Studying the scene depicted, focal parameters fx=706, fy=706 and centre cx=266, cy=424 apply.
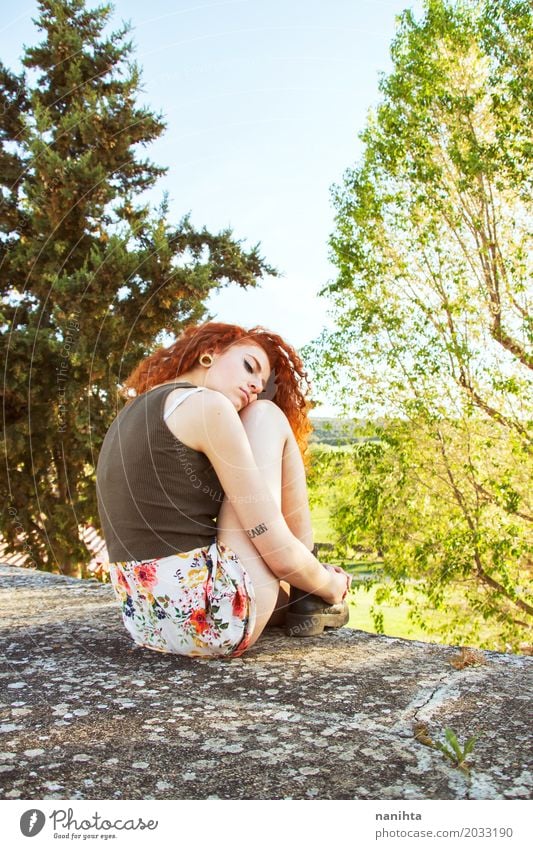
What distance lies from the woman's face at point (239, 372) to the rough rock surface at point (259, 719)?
2.55ft

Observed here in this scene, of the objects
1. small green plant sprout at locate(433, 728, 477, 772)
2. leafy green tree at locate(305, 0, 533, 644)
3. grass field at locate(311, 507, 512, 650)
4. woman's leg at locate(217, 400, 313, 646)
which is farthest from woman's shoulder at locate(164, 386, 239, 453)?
leafy green tree at locate(305, 0, 533, 644)

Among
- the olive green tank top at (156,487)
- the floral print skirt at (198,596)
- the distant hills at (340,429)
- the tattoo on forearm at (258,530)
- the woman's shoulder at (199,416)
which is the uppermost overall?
the distant hills at (340,429)

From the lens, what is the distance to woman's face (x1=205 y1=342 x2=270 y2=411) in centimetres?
212

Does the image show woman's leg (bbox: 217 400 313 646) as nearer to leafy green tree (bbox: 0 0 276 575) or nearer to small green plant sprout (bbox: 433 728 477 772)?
small green plant sprout (bbox: 433 728 477 772)

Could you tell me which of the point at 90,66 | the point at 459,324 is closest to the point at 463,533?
the point at 459,324

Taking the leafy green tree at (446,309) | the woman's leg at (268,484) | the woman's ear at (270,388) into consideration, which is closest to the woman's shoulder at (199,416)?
the woman's leg at (268,484)

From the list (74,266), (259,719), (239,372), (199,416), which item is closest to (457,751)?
(259,719)

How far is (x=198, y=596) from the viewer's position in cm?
194

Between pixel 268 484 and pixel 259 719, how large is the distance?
2.12 ft

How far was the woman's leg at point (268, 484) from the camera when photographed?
1.99 metres

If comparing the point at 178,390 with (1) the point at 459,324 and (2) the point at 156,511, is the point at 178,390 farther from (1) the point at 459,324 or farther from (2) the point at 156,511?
(1) the point at 459,324

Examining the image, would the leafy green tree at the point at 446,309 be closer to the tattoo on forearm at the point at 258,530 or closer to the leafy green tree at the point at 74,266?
the leafy green tree at the point at 74,266

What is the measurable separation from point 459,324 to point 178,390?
6758 mm

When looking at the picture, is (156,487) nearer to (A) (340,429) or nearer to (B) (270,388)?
(B) (270,388)
